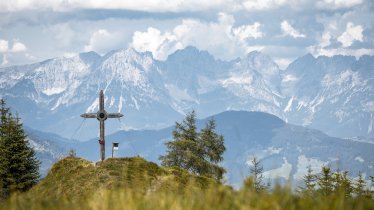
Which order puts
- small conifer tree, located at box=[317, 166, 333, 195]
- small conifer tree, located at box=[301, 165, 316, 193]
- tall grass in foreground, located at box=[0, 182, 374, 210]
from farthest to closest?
small conifer tree, located at box=[317, 166, 333, 195] → small conifer tree, located at box=[301, 165, 316, 193] → tall grass in foreground, located at box=[0, 182, 374, 210]

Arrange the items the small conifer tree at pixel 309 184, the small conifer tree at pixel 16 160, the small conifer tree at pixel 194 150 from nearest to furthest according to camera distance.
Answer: the small conifer tree at pixel 309 184
the small conifer tree at pixel 16 160
the small conifer tree at pixel 194 150

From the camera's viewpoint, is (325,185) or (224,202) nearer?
(224,202)

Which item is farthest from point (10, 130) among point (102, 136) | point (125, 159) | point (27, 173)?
point (125, 159)

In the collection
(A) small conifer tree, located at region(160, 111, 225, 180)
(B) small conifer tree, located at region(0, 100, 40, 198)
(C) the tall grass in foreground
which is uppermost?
(A) small conifer tree, located at region(160, 111, 225, 180)

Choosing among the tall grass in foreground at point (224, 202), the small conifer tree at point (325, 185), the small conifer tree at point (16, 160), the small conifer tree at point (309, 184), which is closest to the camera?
the tall grass in foreground at point (224, 202)

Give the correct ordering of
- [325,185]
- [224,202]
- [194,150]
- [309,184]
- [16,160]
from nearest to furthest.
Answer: [224,202], [309,184], [325,185], [16,160], [194,150]

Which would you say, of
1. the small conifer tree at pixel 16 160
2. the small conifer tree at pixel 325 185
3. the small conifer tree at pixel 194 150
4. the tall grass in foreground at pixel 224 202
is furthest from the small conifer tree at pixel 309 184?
the small conifer tree at pixel 16 160

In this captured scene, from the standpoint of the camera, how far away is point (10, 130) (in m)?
52.9

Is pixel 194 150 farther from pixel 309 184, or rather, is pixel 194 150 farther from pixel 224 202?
pixel 224 202

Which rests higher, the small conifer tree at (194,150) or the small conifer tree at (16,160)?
the small conifer tree at (194,150)

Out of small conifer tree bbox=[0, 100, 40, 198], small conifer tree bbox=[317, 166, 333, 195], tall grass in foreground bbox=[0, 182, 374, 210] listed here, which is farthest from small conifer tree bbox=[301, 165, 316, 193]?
small conifer tree bbox=[0, 100, 40, 198]

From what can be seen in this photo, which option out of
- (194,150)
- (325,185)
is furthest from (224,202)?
(194,150)

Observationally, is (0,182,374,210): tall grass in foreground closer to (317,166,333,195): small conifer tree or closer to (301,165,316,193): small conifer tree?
(301,165,316,193): small conifer tree

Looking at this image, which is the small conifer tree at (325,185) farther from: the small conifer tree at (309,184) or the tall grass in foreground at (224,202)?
the tall grass in foreground at (224,202)
